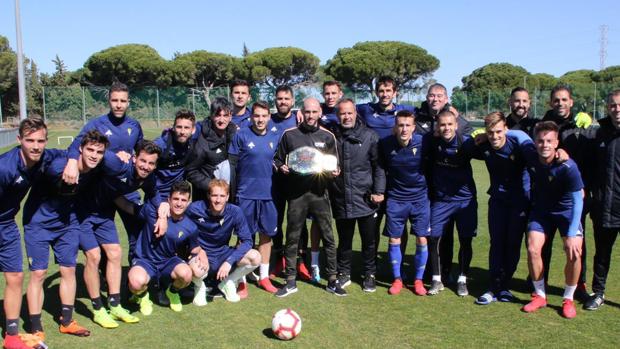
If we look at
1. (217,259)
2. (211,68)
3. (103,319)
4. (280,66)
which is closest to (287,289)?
(217,259)

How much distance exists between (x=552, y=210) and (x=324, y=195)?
7.00 ft

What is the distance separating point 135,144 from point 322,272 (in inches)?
99.0

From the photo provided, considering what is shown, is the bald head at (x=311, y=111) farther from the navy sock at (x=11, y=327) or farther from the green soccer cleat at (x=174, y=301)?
the navy sock at (x=11, y=327)

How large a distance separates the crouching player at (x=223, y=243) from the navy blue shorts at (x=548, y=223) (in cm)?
259

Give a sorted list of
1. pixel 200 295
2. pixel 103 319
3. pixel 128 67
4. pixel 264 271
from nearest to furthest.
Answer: pixel 103 319, pixel 200 295, pixel 264 271, pixel 128 67

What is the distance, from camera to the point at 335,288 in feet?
18.0

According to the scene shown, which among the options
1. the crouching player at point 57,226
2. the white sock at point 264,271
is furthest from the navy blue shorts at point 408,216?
the crouching player at point 57,226

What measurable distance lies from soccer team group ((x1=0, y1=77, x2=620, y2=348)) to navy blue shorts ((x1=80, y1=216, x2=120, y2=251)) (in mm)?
14

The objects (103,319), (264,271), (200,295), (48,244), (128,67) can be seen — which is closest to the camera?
(48,244)

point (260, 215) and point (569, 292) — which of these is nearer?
point (569, 292)

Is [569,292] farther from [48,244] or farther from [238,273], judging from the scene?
[48,244]

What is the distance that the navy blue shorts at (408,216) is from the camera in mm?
5484

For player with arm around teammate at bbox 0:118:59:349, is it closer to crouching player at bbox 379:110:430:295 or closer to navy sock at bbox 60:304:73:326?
navy sock at bbox 60:304:73:326

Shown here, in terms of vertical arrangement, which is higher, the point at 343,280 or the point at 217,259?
the point at 217,259
